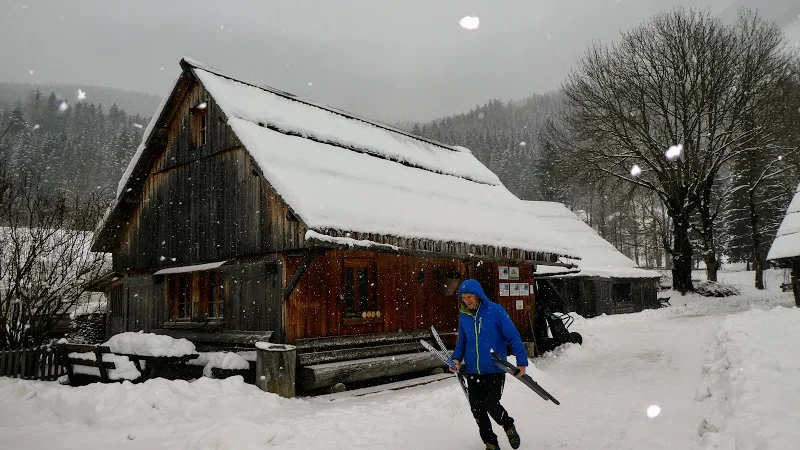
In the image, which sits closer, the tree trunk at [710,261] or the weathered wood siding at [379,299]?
the weathered wood siding at [379,299]

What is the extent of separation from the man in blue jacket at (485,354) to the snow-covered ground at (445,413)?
0.61 metres

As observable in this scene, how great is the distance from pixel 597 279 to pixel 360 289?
18.3 metres

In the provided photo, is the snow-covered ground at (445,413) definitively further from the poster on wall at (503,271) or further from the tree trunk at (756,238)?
the tree trunk at (756,238)

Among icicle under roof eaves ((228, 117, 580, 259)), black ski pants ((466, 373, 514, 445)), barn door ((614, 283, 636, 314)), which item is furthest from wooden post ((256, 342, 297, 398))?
barn door ((614, 283, 636, 314))

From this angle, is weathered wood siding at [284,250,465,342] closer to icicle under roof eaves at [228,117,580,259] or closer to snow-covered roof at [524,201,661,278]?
icicle under roof eaves at [228,117,580,259]

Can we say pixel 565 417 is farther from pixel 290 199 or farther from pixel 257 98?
pixel 257 98

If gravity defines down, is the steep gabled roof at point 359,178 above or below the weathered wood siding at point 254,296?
above

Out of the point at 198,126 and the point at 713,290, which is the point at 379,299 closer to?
the point at 198,126

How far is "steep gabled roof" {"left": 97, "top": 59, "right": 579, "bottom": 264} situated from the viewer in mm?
10141

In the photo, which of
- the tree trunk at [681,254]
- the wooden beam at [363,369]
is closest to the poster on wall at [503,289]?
the wooden beam at [363,369]

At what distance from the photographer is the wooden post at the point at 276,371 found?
910cm

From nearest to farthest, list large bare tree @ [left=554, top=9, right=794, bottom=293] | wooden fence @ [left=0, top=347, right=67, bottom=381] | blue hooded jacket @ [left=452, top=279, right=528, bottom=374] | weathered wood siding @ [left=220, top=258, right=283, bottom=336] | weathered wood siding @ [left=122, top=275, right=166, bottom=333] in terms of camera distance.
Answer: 1. blue hooded jacket @ [left=452, top=279, right=528, bottom=374]
2. weathered wood siding @ [left=220, top=258, right=283, bottom=336]
3. wooden fence @ [left=0, top=347, right=67, bottom=381]
4. weathered wood siding @ [left=122, top=275, right=166, bottom=333]
5. large bare tree @ [left=554, top=9, right=794, bottom=293]

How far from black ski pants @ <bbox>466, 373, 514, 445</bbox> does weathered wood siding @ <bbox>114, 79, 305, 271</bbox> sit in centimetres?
504

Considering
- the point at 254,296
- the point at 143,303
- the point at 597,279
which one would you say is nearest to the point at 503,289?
the point at 254,296
